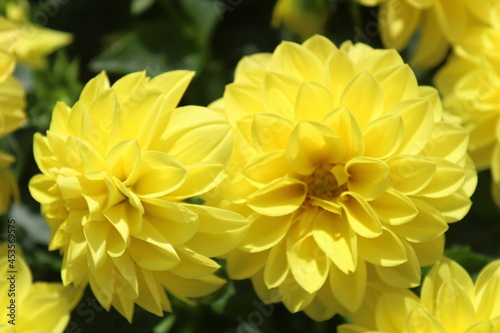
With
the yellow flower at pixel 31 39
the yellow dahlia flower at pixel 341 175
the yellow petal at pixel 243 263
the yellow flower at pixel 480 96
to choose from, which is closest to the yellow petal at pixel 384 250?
the yellow dahlia flower at pixel 341 175

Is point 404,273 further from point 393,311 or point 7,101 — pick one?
point 7,101

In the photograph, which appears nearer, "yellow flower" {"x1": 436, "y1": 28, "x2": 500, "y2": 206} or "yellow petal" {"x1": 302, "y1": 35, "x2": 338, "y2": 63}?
"yellow petal" {"x1": 302, "y1": 35, "x2": 338, "y2": 63}

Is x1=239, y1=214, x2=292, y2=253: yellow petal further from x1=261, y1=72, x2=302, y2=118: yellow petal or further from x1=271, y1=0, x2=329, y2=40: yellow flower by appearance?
x1=271, y1=0, x2=329, y2=40: yellow flower

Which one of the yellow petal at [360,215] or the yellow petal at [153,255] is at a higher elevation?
the yellow petal at [360,215]

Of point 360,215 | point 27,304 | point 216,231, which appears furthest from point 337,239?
point 27,304

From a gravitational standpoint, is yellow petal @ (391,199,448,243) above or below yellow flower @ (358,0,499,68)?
below

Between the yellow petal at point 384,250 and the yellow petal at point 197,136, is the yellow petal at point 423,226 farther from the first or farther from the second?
the yellow petal at point 197,136

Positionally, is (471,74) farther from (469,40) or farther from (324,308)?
(324,308)

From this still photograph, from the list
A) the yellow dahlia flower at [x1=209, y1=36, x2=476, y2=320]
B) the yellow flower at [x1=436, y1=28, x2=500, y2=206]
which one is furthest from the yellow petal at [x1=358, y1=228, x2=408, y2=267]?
the yellow flower at [x1=436, y1=28, x2=500, y2=206]
